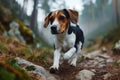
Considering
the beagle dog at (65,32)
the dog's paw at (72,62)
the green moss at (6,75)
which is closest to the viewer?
the green moss at (6,75)

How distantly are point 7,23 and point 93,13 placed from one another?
51421mm

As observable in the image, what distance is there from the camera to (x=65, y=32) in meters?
7.01

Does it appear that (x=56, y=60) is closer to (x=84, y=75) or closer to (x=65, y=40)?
(x=65, y=40)

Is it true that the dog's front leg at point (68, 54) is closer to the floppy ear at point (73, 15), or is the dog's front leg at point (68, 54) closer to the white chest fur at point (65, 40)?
the white chest fur at point (65, 40)

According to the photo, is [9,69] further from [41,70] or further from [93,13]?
[93,13]

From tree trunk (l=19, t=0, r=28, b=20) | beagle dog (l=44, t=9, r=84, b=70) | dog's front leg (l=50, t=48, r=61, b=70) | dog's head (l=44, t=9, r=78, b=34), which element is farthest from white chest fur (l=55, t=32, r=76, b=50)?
tree trunk (l=19, t=0, r=28, b=20)

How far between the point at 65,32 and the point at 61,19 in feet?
1.57

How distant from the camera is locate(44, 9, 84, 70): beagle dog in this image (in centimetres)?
657

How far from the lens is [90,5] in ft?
215

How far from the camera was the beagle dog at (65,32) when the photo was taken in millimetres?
6566

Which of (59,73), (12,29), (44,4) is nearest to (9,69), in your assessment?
(59,73)

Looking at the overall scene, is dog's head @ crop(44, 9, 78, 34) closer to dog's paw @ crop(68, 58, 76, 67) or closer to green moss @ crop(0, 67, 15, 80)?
dog's paw @ crop(68, 58, 76, 67)

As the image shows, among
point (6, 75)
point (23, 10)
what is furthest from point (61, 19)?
point (23, 10)

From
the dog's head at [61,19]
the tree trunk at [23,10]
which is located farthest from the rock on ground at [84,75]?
the tree trunk at [23,10]
